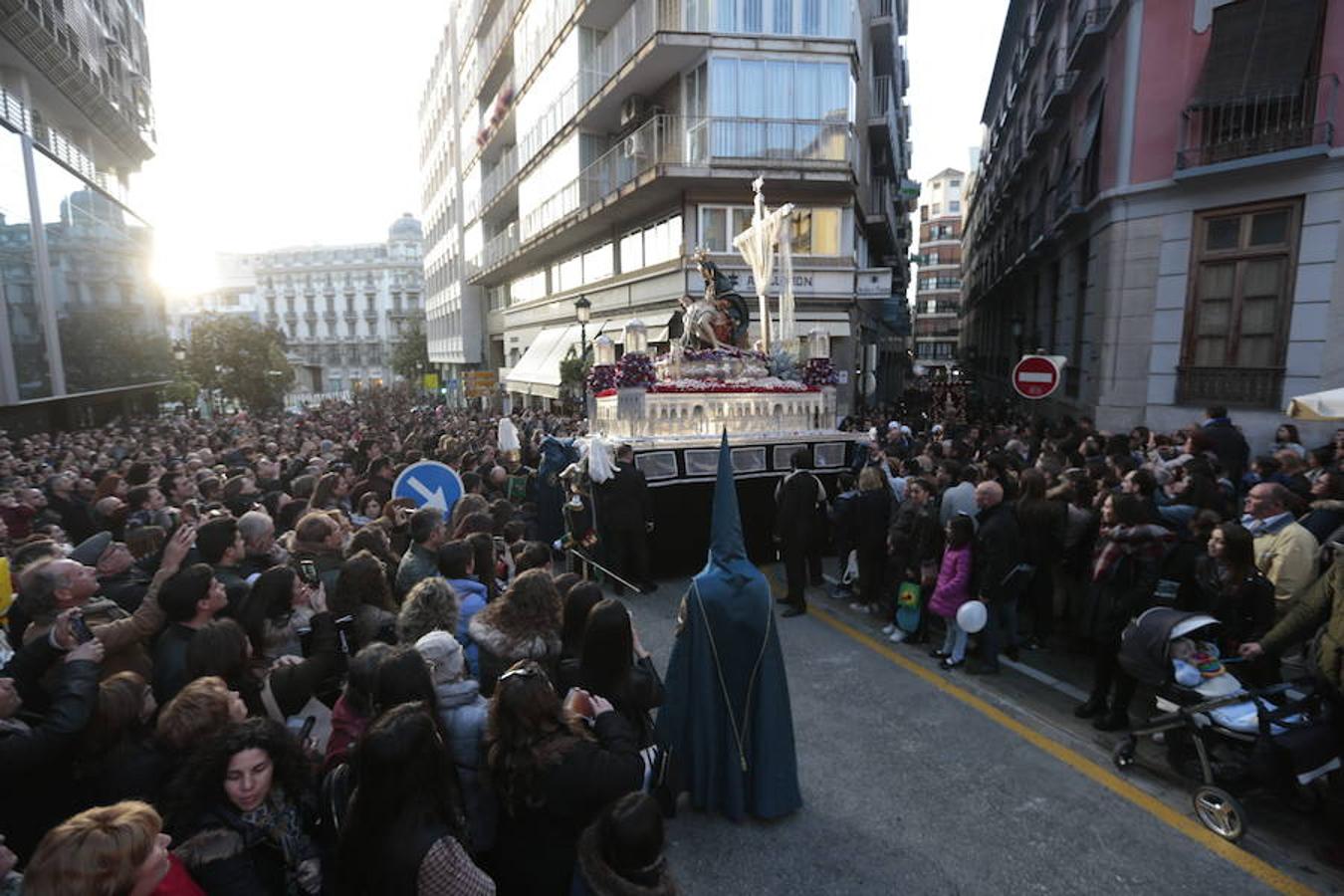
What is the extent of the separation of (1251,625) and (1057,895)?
2333mm

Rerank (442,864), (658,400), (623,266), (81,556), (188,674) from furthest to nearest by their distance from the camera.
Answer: (623,266) < (658,400) < (81,556) < (188,674) < (442,864)

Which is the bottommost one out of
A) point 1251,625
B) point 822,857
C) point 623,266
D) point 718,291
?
point 822,857

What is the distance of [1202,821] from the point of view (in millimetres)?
3883

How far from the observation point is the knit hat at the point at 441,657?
9.50 feet

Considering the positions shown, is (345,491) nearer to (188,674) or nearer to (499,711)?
(188,674)

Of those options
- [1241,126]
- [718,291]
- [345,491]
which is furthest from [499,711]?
[1241,126]

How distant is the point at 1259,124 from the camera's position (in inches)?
476

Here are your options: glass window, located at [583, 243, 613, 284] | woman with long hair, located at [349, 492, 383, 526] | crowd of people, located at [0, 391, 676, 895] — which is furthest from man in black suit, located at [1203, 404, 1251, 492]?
glass window, located at [583, 243, 613, 284]

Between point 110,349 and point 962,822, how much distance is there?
34588 mm

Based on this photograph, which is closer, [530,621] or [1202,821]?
[530,621]


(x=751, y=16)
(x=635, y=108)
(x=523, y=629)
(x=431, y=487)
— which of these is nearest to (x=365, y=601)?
(x=523, y=629)

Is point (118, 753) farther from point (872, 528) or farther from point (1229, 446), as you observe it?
point (1229, 446)

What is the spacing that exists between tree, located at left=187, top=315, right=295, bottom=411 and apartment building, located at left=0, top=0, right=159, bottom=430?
177 cm

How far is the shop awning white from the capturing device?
763 centimetres
